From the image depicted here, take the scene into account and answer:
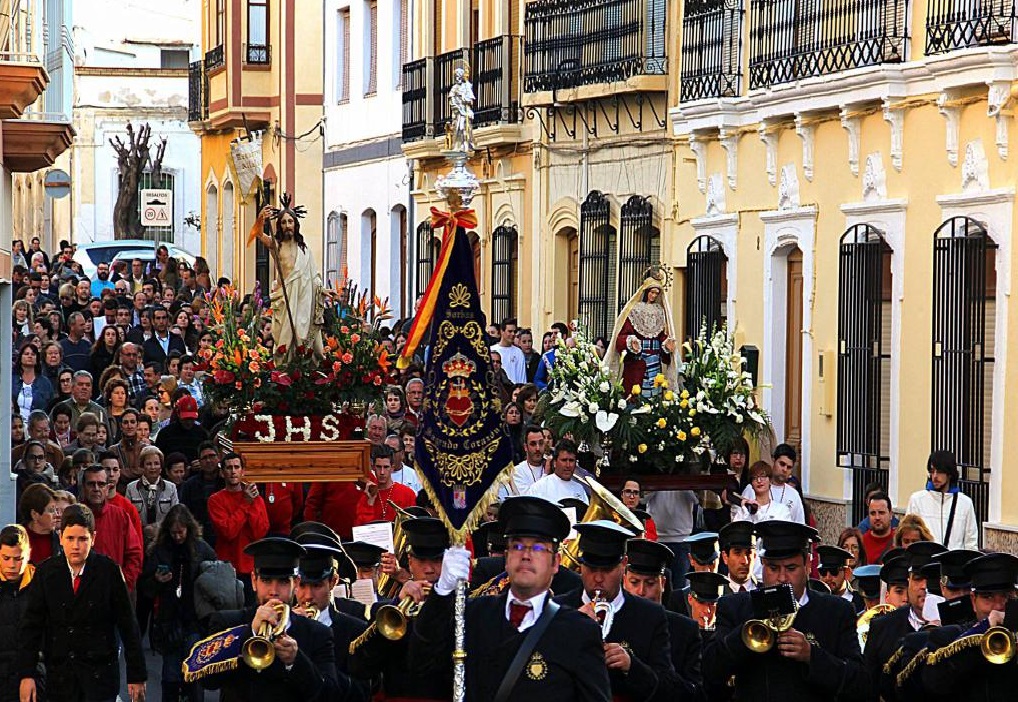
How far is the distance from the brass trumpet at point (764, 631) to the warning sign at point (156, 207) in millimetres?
46745

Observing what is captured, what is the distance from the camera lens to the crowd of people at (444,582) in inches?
334

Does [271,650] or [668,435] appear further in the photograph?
[668,435]

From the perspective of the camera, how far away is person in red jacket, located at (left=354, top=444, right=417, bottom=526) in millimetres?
15727

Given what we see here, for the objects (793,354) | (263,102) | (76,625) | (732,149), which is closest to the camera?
(76,625)

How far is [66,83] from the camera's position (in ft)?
63.9

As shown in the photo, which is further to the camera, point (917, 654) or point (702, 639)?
point (702, 639)

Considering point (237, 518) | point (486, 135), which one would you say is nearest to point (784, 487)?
point (237, 518)

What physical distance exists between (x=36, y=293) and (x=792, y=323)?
976cm

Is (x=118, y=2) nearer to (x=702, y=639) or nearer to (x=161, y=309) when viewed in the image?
(x=161, y=309)

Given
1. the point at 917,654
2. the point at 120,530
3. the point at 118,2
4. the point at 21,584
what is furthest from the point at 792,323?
the point at 118,2

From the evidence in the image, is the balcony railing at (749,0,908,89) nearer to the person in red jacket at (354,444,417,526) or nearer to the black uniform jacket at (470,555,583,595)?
the person in red jacket at (354,444,417,526)

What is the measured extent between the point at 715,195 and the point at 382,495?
→ 8.63 meters

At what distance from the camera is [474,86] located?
29.2m

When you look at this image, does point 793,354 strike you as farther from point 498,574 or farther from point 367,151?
point 367,151
